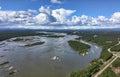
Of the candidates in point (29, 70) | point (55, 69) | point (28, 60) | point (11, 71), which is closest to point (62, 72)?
point (55, 69)

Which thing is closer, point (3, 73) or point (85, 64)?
point (3, 73)

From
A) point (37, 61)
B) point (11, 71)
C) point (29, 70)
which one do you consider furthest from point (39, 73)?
Result: point (37, 61)

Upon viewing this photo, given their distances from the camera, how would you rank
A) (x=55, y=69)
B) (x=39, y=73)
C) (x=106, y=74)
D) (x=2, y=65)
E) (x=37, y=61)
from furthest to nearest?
(x=37, y=61) → (x=2, y=65) → (x=55, y=69) → (x=39, y=73) → (x=106, y=74)

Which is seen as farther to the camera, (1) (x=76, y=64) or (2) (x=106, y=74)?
(1) (x=76, y=64)

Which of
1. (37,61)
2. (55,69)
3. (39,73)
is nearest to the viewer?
(39,73)

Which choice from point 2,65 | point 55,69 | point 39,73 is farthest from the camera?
point 2,65

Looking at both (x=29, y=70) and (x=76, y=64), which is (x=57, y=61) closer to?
(x=76, y=64)

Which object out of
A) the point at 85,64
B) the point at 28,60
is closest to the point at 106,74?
the point at 85,64

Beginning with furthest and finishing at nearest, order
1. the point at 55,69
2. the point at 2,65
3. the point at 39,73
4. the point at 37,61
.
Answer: the point at 37,61 → the point at 2,65 → the point at 55,69 → the point at 39,73

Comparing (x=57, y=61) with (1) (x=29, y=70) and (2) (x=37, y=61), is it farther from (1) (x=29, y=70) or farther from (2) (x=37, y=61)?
(1) (x=29, y=70)
